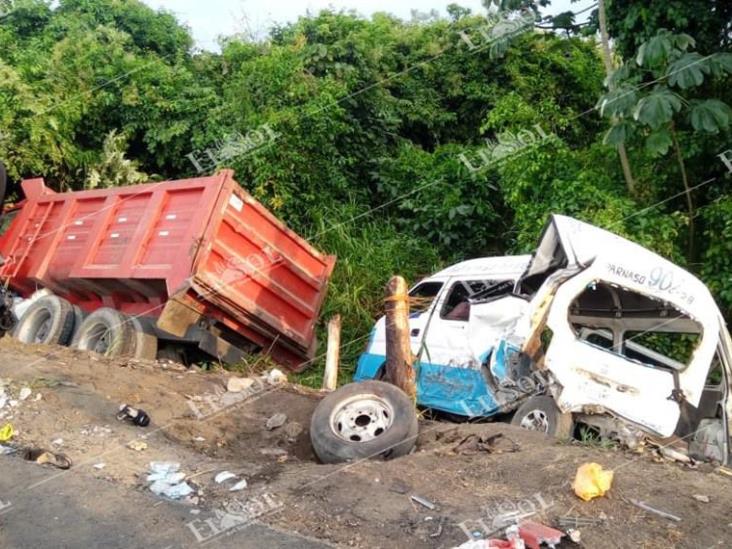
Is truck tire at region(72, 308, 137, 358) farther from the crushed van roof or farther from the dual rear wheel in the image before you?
the crushed van roof

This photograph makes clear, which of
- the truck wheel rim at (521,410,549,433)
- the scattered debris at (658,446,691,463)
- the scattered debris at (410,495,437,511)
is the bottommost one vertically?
the scattered debris at (410,495,437,511)

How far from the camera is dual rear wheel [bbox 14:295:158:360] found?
757cm

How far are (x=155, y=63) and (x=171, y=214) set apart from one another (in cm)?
589

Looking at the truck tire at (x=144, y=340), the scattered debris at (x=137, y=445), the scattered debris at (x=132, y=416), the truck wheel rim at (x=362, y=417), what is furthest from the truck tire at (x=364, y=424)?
the truck tire at (x=144, y=340)

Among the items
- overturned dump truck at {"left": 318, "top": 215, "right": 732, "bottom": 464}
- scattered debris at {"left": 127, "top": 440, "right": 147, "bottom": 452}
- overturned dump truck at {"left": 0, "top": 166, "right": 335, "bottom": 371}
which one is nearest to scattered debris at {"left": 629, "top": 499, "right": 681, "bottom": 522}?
overturned dump truck at {"left": 318, "top": 215, "right": 732, "bottom": 464}

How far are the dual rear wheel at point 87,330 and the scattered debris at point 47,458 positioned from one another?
2.74 metres

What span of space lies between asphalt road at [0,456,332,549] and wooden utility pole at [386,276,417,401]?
2325 mm

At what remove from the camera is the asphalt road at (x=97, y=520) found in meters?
3.50

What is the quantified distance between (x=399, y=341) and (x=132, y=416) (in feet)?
7.01

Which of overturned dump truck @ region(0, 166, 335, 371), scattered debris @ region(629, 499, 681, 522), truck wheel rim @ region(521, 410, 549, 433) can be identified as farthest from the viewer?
overturned dump truck @ region(0, 166, 335, 371)

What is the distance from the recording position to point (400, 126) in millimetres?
13359

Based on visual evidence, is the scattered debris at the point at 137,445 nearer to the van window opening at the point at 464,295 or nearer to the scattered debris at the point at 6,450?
the scattered debris at the point at 6,450

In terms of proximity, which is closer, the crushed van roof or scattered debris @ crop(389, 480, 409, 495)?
scattered debris @ crop(389, 480, 409, 495)

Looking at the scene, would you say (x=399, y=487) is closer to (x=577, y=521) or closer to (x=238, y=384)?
(x=577, y=521)
